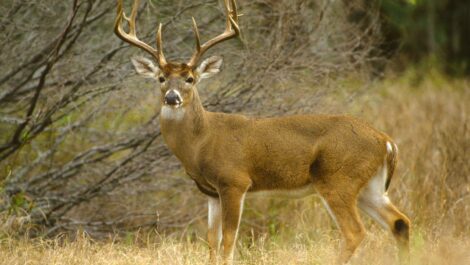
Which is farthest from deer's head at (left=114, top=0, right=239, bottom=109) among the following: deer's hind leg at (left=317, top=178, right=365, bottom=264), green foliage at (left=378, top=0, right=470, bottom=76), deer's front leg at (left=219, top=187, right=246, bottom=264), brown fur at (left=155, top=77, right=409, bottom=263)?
green foliage at (left=378, top=0, right=470, bottom=76)

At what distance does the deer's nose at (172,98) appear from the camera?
27.0ft

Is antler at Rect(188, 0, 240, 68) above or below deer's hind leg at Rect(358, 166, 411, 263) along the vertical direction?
above

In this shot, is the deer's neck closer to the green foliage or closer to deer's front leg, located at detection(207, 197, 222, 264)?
deer's front leg, located at detection(207, 197, 222, 264)

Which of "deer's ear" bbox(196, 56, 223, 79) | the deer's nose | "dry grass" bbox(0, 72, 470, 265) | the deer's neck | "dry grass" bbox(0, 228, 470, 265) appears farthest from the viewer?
"deer's ear" bbox(196, 56, 223, 79)

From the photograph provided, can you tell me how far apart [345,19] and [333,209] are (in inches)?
152

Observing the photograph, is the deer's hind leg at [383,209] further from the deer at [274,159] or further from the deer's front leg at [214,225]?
the deer's front leg at [214,225]

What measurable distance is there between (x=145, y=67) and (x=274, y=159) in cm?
134

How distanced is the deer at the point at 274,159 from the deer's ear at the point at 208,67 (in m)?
0.10

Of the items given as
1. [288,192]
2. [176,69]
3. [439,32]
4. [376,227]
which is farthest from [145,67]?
[439,32]

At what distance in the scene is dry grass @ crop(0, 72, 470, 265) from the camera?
8070mm

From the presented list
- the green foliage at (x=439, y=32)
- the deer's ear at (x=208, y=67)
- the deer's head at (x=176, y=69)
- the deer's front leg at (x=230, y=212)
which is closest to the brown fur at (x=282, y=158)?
the deer's front leg at (x=230, y=212)

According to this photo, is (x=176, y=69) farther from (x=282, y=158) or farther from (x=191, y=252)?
(x=191, y=252)

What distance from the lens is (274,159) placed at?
8586mm

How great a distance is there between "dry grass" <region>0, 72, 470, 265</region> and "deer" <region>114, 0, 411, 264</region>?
0.98 feet
